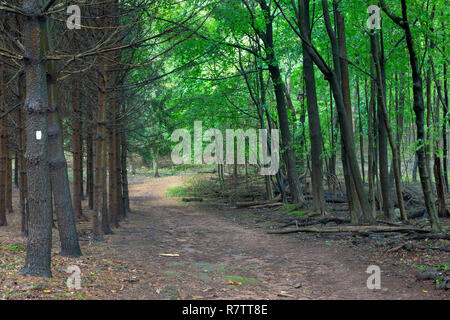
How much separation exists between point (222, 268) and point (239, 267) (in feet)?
1.34

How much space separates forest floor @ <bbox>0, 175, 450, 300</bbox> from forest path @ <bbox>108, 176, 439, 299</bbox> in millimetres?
15

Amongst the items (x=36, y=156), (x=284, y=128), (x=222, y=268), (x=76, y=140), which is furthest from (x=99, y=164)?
(x=284, y=128)

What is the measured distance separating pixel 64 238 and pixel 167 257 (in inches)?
87.6

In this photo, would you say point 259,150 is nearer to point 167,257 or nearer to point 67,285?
point 167,257

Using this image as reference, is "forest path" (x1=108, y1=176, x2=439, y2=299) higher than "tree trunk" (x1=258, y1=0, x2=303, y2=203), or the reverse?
"tree trunk" (x1=258, y1=0, x2=303, y2=203)

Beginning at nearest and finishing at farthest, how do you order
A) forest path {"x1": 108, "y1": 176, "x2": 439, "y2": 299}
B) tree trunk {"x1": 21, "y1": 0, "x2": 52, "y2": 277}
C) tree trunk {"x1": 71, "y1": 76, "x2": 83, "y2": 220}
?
tree trunk {"x1": 21, "y1": 0, "x2": 52, "y2": 277}, forest path {"x1": 108, "y1": 176, "x2": 439, "y2": 299}, tree trunk {"x1": 71, "y1": 76, "x2": 83, "y2": 220}

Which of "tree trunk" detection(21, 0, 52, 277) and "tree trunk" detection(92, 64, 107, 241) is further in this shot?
"tree trunk" detection(92, 64, 107, 241)

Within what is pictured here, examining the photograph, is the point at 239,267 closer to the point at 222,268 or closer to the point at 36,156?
the point at 222,268

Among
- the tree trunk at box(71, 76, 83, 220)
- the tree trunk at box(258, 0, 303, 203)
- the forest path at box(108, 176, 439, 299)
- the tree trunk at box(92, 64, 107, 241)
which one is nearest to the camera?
the forest path at box(108, 176, 439, 299)

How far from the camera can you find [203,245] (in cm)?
1052

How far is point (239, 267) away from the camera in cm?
785

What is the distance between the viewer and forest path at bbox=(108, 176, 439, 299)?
5.91 m

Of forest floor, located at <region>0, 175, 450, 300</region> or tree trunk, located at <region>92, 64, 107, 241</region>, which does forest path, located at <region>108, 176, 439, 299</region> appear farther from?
tree trunk, located at <region>92, 64, 107, 241</region>

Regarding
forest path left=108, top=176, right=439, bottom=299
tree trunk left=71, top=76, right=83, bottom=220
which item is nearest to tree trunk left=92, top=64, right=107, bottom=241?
forest path left=108, top=176, right=439, bottom=299
